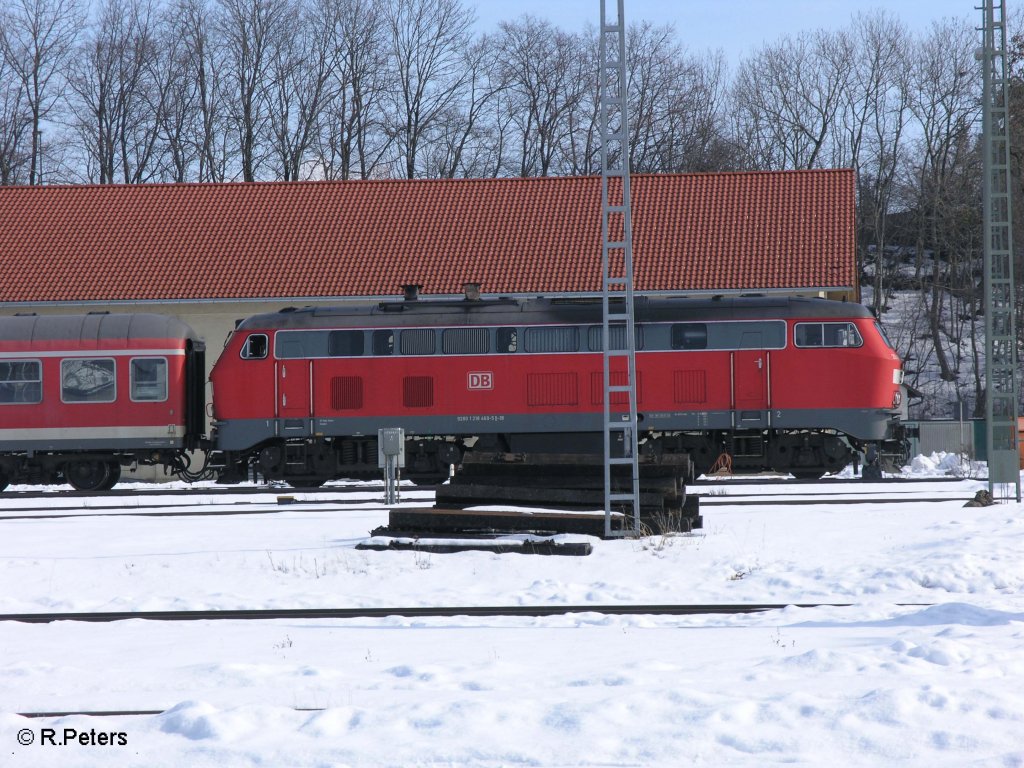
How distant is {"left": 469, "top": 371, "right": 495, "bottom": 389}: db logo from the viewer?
24.2m

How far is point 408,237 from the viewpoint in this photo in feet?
116

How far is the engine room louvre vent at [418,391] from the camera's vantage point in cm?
2436

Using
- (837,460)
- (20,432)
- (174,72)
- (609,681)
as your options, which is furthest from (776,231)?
(174,72)

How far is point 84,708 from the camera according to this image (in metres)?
7.04

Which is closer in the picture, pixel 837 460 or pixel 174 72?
pixel 837 460

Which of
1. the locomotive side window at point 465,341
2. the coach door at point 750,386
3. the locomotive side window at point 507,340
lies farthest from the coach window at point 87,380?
the coach door at point 750,386

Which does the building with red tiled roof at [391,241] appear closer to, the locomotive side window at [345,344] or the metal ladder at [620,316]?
the locomotive side window at [345,344]

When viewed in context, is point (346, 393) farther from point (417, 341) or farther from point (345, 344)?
point (417, 341)

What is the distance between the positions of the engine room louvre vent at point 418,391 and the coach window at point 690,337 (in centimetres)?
476

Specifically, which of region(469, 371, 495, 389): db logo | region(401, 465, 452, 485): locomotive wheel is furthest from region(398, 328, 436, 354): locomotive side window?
region(401, 465, 452, 485): locomotive wheel

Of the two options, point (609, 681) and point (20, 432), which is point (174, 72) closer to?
point (20, 432)

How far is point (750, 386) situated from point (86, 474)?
1350cm

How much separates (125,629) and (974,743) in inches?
257

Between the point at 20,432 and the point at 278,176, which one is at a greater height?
the point at 278,176
